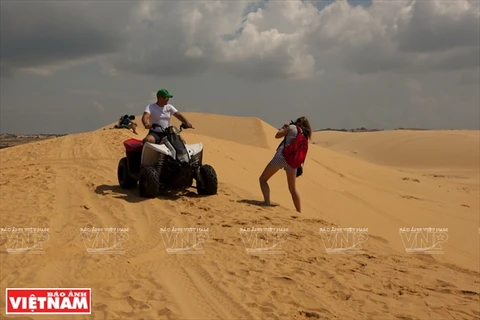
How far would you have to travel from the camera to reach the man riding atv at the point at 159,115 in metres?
7.38

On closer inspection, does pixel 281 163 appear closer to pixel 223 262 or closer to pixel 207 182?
pixel 207 182

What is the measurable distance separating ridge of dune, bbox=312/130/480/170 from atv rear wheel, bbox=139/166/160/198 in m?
32.3

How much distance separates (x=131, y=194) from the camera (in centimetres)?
753

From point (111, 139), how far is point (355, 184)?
860cm

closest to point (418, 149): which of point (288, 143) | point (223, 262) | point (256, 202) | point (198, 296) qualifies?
point (256, 202)

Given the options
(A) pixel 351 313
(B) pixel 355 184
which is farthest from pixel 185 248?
(B) pixel 355 184

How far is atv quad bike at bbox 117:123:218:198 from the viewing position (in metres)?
7.04

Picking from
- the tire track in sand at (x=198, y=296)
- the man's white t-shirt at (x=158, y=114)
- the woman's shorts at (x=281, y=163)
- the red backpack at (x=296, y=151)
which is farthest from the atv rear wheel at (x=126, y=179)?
the tire track in sand at (x=198, y=296)

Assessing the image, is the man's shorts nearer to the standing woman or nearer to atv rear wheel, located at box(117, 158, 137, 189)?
atv rear wheel, located at box(117, 158, 137, 189)

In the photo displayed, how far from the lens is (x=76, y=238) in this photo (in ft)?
17.2

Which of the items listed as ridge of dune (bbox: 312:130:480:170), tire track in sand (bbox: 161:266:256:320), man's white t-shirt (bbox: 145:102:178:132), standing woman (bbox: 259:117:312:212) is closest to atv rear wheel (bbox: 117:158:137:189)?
man's white t-shirt (bbox: 145:102:178:132)

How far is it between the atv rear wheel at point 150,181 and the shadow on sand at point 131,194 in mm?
171

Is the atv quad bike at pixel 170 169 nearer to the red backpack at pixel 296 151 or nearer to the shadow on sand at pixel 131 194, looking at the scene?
the shadow on sand at pixel 131 194

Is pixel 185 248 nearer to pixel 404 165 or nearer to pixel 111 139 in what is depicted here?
pixel 111 139
